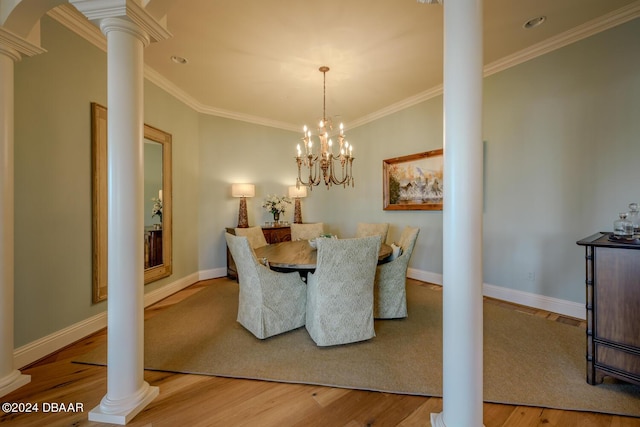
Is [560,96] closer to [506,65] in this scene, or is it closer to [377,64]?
[506,65]

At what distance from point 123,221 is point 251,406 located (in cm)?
134

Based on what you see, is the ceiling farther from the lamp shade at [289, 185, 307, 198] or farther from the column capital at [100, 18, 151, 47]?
the lamp shade at [289, 185, 307, 198]

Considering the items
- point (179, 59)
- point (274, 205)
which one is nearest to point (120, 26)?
point (179, 59)

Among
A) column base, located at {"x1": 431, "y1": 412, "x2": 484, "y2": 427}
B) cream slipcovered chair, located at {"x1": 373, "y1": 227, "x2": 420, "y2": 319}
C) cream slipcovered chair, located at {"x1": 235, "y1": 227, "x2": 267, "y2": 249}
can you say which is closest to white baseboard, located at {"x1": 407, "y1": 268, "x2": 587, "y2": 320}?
cream slipcovered chair, located at {"x1": 373, "y1": 227, "x2": 420, "y2": 319}

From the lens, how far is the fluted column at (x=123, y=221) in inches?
62.5

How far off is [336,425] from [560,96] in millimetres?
3687

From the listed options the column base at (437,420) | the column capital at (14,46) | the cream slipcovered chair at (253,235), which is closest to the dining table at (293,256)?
the cream slipcovered chair at (253,235)

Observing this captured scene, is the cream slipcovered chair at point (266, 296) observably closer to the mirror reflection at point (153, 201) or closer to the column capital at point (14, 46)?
the mirror reflection at point (153, 201)

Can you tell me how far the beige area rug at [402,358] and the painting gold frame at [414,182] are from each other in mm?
1796

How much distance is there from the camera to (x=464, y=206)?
1.29m

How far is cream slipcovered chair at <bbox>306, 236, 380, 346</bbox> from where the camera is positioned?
7.19ft

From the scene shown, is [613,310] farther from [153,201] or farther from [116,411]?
[153,201]

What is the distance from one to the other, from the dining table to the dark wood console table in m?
1.49

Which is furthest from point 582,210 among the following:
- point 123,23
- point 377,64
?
point 123,23
